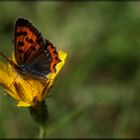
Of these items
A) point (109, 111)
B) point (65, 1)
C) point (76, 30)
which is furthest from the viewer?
point (65, 1)

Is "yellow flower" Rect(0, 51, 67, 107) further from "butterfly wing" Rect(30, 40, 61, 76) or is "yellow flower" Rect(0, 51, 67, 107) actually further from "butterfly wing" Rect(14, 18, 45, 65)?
"butterfly wing" Rect(14, 18, 45, 65)

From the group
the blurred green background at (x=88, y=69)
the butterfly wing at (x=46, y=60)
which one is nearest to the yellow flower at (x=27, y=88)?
the butterfly wing at (x=46, y=60)

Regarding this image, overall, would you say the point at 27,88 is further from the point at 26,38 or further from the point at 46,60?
the point at 26,38

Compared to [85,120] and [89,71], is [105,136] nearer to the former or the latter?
[85,120]

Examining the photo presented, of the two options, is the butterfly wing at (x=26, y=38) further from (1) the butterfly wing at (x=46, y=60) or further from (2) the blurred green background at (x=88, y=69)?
Result: (2) the blurred green background at (x=88, y=69)

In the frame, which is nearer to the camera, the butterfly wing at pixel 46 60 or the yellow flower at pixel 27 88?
the yellow flower at pixel 27 88

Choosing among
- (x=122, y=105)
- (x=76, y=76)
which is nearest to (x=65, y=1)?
(x=76, y=76)
